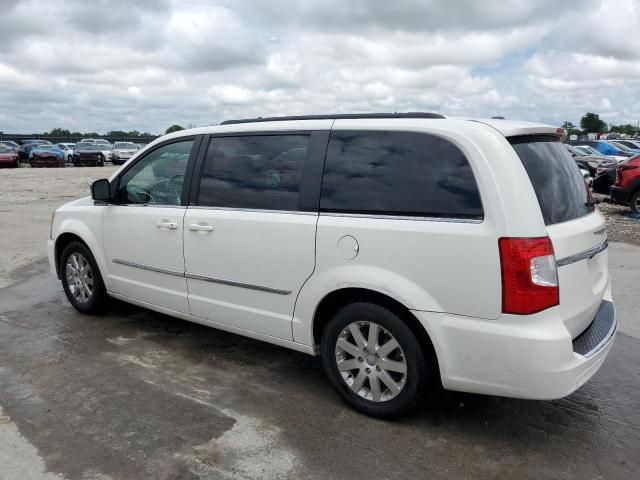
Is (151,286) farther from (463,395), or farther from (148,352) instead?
(463,395)

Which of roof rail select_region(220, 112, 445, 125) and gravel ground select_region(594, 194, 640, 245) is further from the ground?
roof rail select_region(220, 112, 445, 125)

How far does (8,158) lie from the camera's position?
30562mm

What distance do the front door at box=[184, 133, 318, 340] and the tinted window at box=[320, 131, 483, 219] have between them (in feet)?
0.82

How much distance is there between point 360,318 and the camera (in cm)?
335

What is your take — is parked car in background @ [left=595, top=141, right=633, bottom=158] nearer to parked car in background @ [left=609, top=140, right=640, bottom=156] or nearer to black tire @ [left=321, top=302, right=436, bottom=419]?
parked car in background @ [left=609, top=140, right=640, bottom=156]

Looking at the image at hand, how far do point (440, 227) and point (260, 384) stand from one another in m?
1.77

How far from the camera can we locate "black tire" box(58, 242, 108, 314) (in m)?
5.19

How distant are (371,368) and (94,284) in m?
3.02

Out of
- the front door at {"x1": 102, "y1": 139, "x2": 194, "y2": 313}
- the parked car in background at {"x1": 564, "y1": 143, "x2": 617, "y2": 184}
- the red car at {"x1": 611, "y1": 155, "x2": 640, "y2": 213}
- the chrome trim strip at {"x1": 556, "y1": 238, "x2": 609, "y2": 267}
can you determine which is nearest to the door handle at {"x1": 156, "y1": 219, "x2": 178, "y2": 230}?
the front door at {"x1": 102, "y1": 139, "x2": 194, "y2": 313}

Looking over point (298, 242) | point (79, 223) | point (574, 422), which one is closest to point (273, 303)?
point (298, 242)

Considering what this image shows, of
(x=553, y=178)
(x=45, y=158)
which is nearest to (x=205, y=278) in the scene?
(x=553, y=178)

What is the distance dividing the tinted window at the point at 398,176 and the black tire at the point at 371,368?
1.98 feet

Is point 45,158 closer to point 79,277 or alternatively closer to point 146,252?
point 79,277

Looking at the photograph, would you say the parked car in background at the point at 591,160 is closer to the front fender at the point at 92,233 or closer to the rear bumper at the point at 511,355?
the front fender at the point at 92,233
